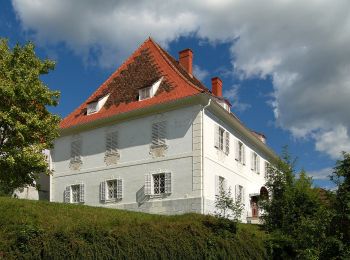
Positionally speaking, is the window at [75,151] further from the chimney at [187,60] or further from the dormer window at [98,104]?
the chimney at [187,60]

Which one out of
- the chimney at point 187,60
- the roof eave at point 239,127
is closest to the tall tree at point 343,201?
the roof eave at point 239,127

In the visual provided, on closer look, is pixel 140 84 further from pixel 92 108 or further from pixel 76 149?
pixel 76 149

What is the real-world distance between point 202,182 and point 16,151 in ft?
32.2

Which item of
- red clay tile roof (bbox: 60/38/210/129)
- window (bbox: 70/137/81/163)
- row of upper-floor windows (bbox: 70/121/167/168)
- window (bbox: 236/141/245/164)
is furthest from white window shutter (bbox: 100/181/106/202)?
window (bbox: 236/141/245/164)

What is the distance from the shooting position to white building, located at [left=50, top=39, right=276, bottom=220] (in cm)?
2703

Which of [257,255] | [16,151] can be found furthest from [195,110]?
[257,255]

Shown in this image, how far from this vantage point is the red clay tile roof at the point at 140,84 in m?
28.4

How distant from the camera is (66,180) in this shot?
3250cm

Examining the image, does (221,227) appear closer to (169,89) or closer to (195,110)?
(195,110)

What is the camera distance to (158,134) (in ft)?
92.8

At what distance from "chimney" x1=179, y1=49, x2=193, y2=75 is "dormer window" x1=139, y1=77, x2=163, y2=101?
4416 mm

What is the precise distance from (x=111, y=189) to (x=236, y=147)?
8.16 meters

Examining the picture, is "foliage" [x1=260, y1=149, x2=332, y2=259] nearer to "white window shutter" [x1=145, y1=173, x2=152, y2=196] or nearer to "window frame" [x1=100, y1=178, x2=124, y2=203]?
"white window shutter" [x1=145, y1=173, x2=152, y2=196]

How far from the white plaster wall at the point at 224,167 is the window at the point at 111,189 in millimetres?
5517
